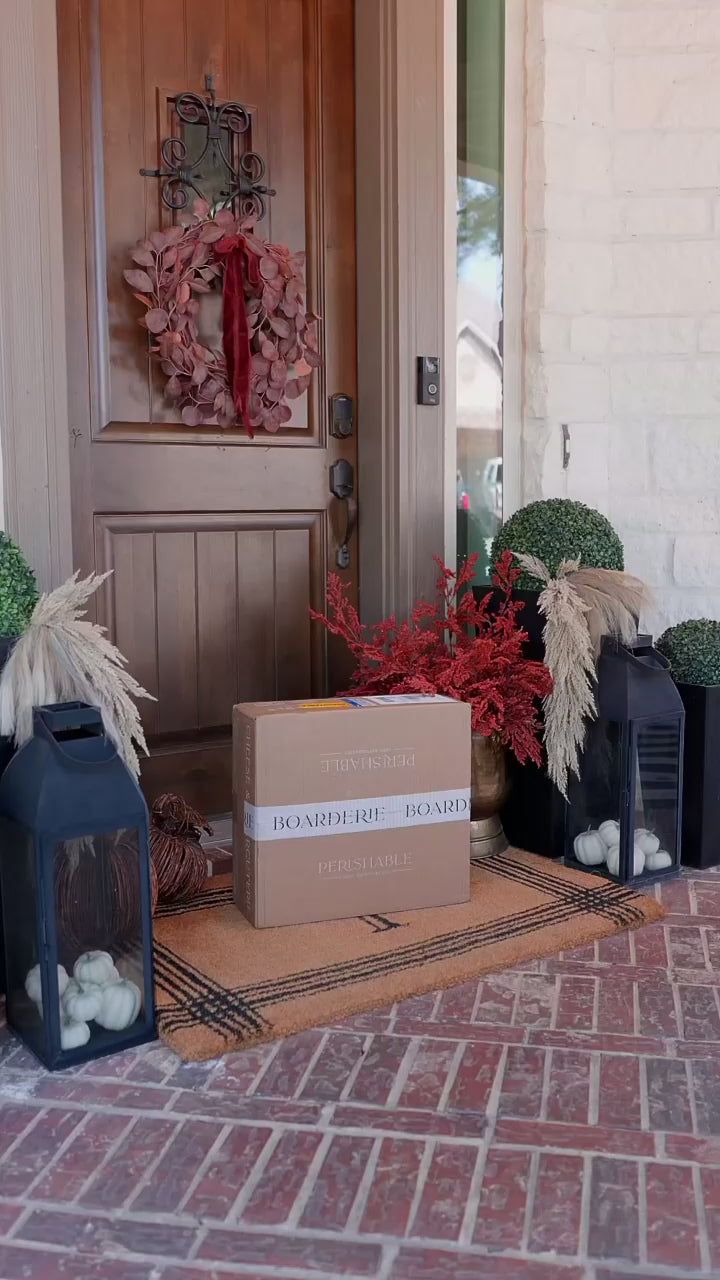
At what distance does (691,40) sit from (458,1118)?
9.46ft

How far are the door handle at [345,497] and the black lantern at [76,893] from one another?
1305 millimetres

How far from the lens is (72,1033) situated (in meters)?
1.76

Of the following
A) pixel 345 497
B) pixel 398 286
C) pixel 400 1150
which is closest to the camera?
pixel 400 1150

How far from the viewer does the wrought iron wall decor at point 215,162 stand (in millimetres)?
2635

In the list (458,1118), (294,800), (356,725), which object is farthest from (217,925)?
(458,1118)

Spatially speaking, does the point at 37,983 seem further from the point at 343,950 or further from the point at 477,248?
the point at 477,248

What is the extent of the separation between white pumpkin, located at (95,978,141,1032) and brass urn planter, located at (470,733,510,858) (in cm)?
102

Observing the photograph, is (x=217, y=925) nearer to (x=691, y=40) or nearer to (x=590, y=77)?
(x=590, y=77)

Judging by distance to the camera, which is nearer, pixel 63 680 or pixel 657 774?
pixel 63 680

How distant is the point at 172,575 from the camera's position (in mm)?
2754

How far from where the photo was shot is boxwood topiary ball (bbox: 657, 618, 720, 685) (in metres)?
2.69

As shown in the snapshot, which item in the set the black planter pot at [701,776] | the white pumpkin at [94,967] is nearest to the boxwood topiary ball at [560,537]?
the black planter pot at [701,776]

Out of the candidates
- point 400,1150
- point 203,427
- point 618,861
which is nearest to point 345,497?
point 203,427

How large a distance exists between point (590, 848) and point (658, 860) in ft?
0.52
